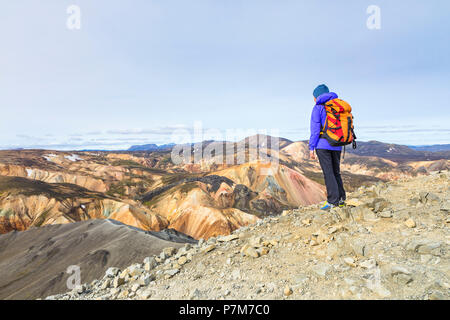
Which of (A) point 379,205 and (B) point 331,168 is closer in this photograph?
(A) point 379,205

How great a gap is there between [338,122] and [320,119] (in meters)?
0.41

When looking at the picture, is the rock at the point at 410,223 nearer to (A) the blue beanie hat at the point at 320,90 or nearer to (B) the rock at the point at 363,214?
(B) the rock at the point at 363,214

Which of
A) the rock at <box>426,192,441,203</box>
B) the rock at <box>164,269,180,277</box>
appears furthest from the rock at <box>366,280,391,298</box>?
the rock at <box>164,269,180,277</box>

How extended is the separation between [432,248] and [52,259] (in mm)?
38044

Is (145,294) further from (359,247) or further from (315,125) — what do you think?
(315,125)

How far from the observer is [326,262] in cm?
406

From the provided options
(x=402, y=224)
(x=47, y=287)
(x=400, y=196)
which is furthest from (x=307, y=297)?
(x=47, y=287)

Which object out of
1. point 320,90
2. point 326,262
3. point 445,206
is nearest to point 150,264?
point 326,262

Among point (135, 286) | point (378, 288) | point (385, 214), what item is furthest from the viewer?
point (385, 214)

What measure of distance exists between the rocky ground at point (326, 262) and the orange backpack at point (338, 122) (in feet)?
5.52

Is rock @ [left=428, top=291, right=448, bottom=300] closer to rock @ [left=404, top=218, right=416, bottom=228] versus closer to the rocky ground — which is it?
the rocky ground

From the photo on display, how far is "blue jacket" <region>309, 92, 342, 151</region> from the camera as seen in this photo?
5398mm

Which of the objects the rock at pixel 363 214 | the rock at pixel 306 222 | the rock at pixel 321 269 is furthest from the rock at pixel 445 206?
the rock at pixel 321 269

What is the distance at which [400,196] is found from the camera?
644 centimetres
